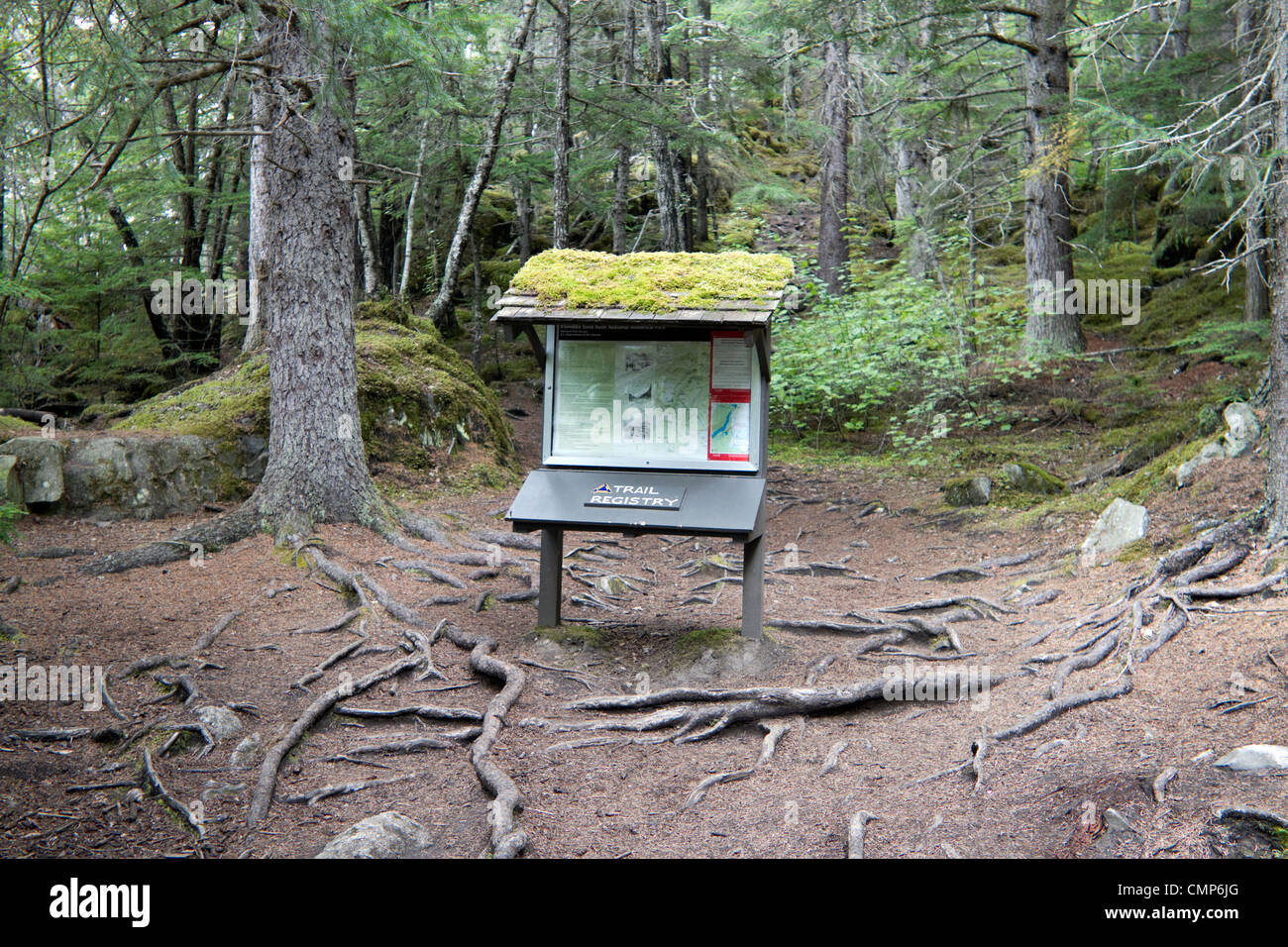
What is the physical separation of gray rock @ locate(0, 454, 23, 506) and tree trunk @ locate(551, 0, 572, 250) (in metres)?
8.83

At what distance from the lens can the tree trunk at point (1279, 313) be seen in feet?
18.4

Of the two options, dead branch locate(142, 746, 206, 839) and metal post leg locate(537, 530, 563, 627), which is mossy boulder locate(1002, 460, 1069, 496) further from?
dead branch locate(142, 746, 206, 839)

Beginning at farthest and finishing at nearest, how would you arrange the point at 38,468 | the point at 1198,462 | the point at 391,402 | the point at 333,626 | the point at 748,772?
1. the point at 391,402
2. the point at 38,468
3. the point at 1198,462
4. the point at 333,626
5. the point at 748,772

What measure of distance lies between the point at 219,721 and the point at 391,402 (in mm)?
6901

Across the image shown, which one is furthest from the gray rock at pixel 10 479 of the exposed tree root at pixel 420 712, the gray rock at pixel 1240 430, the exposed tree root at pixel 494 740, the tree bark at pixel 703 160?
the tree bark at pixel 703 160

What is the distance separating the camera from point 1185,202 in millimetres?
13211

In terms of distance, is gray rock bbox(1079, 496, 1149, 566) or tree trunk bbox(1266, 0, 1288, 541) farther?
gray rock bbox(1079, 496, 1149, 566)

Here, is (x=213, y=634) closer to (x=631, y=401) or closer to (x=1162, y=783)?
(x=631, y=401)

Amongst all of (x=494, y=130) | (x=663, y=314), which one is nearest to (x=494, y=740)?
(x=663, y=314)

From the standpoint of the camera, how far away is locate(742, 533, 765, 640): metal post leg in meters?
6.06

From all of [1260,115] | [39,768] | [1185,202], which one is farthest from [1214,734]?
[1185,202]

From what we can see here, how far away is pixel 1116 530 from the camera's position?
733 cm

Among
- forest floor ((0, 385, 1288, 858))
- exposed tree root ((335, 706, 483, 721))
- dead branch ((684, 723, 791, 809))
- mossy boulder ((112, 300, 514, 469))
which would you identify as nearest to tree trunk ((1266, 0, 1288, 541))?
forest floor ((0, 385, 1288, 858))

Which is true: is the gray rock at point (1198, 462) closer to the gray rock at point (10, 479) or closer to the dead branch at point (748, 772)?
the dead branch at point (748, 772)
